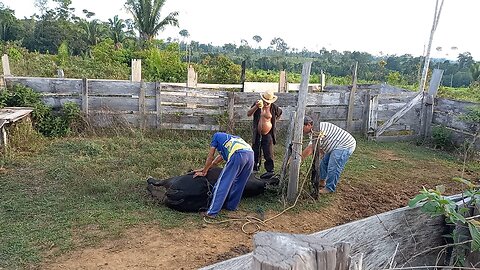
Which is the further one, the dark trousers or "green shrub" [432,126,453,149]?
"green shrub" [432,126,453,149]

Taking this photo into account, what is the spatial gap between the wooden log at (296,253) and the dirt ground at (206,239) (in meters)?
3.06

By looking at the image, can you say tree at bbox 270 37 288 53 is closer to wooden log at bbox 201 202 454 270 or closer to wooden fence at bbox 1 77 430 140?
wooden fence at bbox 1 77 430 140

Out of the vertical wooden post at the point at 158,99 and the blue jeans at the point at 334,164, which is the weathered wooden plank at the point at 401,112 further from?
the vertical wooden post at the point at 158,99

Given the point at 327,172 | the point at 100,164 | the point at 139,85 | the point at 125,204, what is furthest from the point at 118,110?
the point at 327,172

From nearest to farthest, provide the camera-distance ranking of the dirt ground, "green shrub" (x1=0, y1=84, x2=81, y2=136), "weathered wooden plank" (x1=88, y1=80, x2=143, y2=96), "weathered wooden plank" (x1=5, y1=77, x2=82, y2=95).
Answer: the dirt ground, "green shrub" (x1=0, y1=84, x2=81, y2=136), "weathered wooden plank" (x1=5, y1=77, x2=82, y2=95), "weathered wooden plank" (x1=88, y1=80, x2=143, y2=96)

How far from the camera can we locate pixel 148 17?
2631cm

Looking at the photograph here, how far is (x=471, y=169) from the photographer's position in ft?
27.2

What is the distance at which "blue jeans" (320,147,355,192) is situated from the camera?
6.07 metres

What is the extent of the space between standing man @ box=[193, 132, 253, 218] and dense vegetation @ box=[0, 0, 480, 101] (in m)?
12.4

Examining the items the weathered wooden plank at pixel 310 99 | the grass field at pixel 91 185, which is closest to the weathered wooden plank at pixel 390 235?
the grass field at pixel 91 185

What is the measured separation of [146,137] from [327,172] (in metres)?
4.31

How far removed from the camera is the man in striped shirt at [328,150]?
5750 mm

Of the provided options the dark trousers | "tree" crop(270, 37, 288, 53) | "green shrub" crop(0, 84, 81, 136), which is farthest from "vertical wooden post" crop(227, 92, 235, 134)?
"tree" crop(270, 37, 288, 53)

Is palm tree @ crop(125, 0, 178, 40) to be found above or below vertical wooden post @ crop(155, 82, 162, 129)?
above
